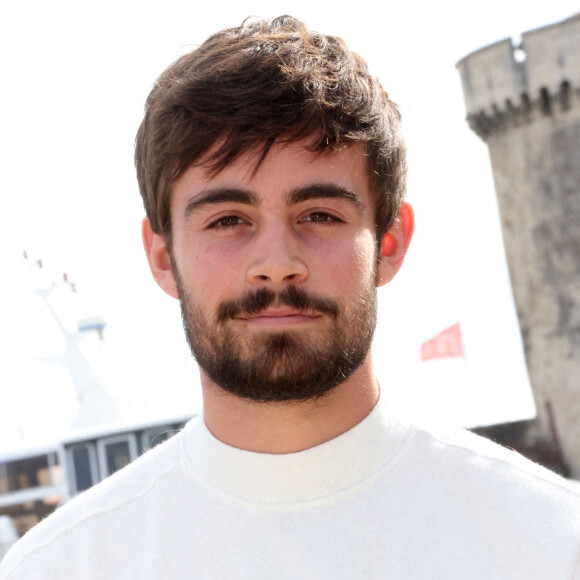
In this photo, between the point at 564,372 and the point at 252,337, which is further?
the point at 564,372

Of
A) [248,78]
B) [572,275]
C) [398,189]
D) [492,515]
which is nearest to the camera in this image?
[492,515]

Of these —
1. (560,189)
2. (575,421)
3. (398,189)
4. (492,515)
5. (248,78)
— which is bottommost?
(575,421)

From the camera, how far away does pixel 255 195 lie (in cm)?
184

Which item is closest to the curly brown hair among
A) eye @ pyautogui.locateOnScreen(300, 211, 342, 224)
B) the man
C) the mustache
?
the man

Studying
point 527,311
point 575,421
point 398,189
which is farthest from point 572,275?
point 398,189

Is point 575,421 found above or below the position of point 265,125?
below

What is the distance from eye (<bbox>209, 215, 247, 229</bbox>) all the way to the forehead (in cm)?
5

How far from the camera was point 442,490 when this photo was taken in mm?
1855

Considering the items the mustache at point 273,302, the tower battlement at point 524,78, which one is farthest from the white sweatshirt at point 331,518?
the tower battlement at point 524,78

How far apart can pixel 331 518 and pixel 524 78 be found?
19322 millimetres

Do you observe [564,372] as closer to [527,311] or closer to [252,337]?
[527,311]

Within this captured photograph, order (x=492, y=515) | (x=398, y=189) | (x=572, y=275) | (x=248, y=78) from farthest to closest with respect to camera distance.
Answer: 1. (x=572, y=275)
2. (x=398, y=189)
3. (x=248, y=78)
4. (x=492, y=515)

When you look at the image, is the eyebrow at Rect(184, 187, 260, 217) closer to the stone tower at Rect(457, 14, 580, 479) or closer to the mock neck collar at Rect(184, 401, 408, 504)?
→ the mock neck collar at Rect(184, 401, 408, 504)

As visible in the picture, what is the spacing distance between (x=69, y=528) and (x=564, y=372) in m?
18.8
